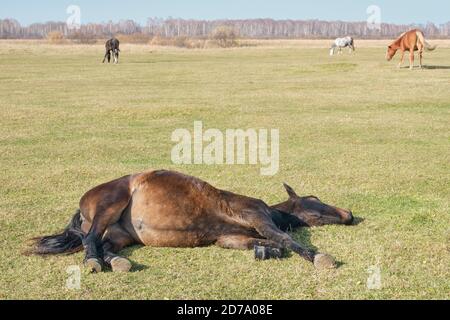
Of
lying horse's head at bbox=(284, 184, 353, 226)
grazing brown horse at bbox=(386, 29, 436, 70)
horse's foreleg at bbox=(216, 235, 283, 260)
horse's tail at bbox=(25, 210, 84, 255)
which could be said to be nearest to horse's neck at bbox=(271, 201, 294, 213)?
lying horse's head at bbox=(284, 184, 353, 226)

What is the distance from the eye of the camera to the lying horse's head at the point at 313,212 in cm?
650

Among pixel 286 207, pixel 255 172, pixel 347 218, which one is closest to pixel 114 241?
pixel 286 207

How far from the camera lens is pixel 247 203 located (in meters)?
5.86

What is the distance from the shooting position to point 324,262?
17.6ft

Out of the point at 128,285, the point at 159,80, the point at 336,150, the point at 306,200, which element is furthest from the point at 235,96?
the point at 128,285

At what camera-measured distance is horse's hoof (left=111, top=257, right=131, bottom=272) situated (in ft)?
17.4

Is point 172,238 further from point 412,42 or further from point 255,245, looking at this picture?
point 412,42

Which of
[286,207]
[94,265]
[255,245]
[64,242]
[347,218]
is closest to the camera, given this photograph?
[94,265]

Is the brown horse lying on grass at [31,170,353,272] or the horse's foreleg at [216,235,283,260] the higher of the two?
the brown horse lying on grass at [31,170,353,272]

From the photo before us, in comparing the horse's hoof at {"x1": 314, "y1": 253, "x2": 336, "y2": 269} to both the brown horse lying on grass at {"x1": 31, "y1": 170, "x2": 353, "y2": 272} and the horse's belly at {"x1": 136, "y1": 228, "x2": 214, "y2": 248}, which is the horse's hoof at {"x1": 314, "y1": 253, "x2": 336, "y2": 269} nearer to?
the brown horse lying on grass at {"x1": 31, "y1": 170, "x2": 353, "y2": 272}

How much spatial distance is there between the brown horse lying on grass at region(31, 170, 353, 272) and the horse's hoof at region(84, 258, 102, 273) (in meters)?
0.20

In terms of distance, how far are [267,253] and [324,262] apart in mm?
502
